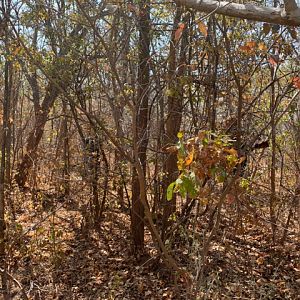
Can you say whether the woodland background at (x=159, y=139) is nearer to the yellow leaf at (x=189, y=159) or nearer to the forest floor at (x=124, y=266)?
the forest floor at (x=124, y=266)

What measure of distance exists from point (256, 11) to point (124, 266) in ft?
13.1

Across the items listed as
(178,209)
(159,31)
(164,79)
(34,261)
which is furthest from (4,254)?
(159,31)

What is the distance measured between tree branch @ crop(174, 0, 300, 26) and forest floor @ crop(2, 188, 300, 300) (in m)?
2.55

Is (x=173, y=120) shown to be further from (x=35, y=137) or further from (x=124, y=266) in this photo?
(x=35, y=137)

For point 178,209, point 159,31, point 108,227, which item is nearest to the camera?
point 159,31

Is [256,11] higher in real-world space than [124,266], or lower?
higher

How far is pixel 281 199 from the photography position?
5496 millimetres

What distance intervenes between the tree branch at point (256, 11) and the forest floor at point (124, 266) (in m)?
2.55

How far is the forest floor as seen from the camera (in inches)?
187

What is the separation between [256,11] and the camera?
2.37 meters

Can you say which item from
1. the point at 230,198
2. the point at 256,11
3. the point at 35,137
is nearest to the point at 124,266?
the point at 230,198

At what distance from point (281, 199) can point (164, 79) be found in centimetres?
227

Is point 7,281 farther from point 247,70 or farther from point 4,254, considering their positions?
point 247,70

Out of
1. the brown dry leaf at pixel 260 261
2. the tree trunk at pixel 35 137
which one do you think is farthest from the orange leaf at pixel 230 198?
the tree trunk at pixel 35 137
